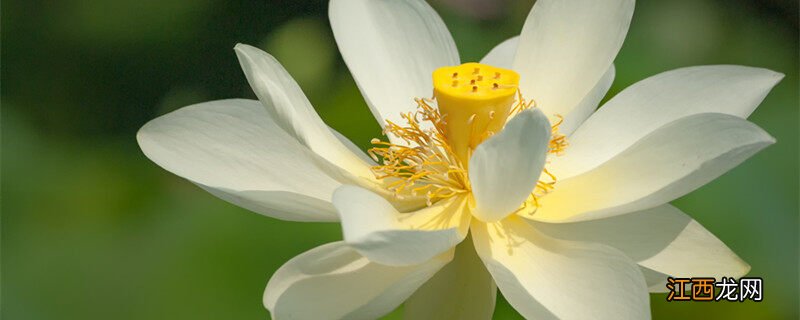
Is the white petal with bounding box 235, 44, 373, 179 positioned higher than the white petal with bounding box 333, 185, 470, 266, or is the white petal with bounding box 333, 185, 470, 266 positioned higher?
the white petal with bounding box 235, 44, 373, 179

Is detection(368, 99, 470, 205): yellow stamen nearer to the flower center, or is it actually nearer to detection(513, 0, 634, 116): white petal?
the flower center

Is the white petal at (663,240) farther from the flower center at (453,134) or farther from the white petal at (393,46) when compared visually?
the white petal at (393,46)

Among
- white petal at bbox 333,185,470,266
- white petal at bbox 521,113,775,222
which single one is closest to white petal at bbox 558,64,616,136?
white petal at bbox 521,113,775,222

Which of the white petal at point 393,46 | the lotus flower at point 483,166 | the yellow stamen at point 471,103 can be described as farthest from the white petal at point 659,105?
the white petal at point 393,46

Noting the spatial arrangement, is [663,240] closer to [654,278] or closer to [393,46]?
[654,278]

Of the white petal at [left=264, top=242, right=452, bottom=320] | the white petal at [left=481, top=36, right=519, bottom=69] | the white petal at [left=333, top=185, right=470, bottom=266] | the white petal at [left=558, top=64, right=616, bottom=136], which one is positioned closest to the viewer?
the white petal at [left=333, top=185, right=470, bottom=266]

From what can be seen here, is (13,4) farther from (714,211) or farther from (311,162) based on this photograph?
(714,211)
